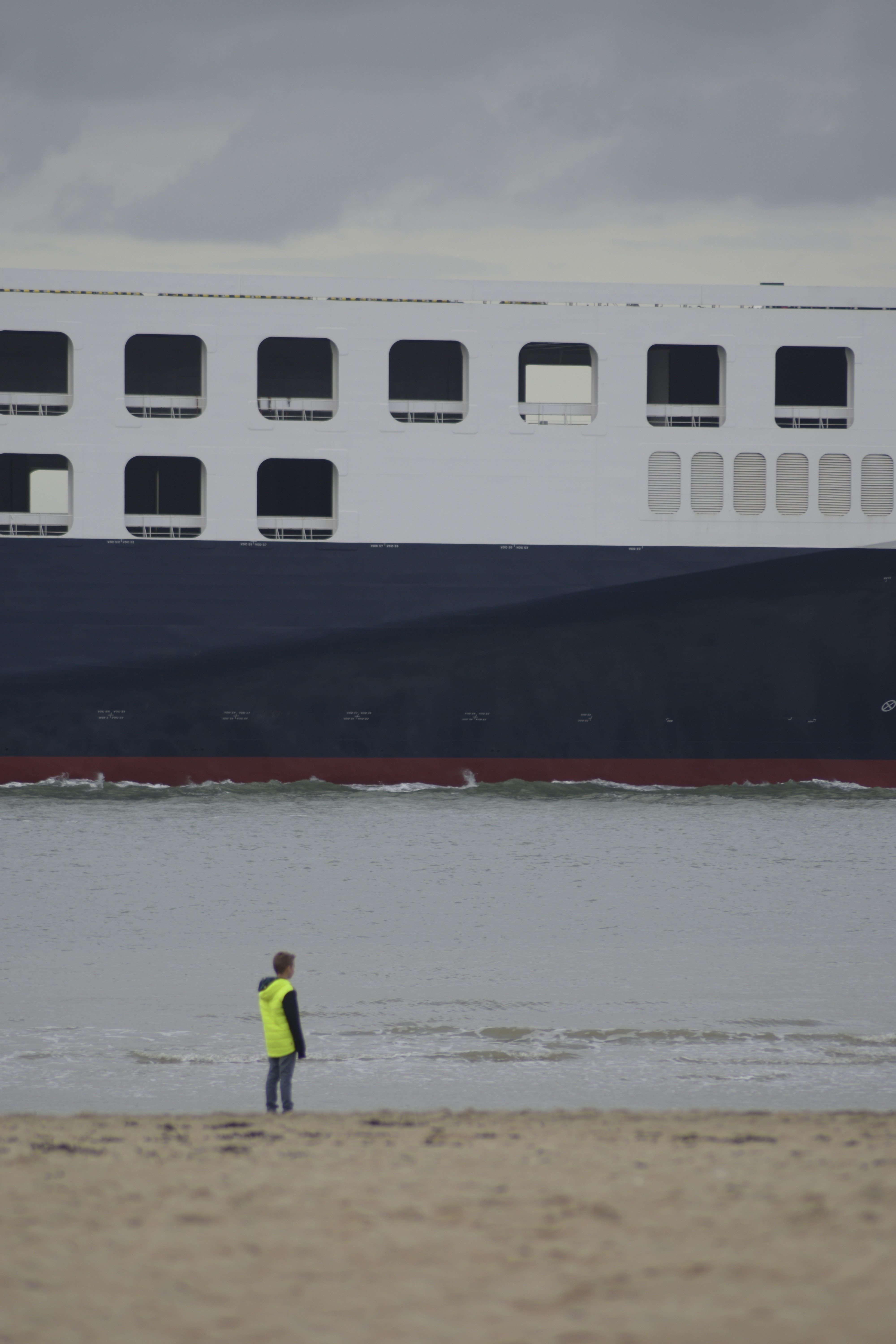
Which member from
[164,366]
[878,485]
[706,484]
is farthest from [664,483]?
[164,366]

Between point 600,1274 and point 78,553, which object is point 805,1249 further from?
point 78,553

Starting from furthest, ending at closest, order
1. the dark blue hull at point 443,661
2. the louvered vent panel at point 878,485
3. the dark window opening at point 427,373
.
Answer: the dark window opening at point 427,373 < the louvered vent panel at point 878,485 < the dark blue hull at point 443,661

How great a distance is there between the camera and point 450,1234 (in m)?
5.72

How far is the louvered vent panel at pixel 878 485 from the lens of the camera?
27031mm

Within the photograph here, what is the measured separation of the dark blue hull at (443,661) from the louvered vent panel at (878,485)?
106 cm

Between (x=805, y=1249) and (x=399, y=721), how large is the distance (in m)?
21.4

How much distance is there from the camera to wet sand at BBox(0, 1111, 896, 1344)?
15.3ft

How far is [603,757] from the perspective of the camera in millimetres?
26656

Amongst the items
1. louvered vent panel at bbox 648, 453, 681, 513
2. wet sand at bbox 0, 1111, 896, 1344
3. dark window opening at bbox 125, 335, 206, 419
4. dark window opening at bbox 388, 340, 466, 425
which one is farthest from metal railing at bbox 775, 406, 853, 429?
wet sand at bbox 0, 1111, 896, 1344

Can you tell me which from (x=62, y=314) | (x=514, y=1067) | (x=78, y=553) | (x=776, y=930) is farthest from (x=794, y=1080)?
(x=62, y=314)

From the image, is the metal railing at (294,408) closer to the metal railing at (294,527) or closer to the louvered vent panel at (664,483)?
the metal railing at (294,527)

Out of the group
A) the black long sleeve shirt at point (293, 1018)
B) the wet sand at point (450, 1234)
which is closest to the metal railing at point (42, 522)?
the black long sleeve shirt at point (293, 1018)

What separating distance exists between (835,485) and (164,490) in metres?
14.8

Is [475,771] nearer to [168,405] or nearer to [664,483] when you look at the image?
[664,483]
